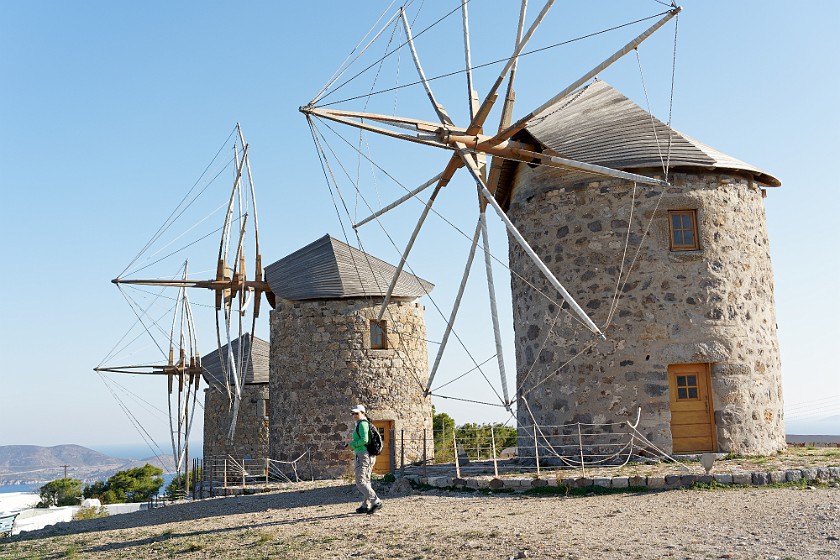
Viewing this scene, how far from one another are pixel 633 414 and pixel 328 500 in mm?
4683

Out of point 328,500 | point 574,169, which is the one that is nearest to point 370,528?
point 328,500

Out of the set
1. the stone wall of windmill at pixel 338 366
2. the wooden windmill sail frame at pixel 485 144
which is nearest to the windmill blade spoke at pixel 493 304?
the wooden windmill sail frame at pixel 485 144

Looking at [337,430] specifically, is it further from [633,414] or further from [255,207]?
[633,414]

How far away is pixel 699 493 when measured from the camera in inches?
350

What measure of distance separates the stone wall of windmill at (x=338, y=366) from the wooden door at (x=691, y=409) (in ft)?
27.7

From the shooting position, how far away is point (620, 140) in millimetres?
12773

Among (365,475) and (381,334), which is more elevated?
(381,334)

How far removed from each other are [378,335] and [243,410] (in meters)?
8.54

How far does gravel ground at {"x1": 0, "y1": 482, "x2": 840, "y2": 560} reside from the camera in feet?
21.0

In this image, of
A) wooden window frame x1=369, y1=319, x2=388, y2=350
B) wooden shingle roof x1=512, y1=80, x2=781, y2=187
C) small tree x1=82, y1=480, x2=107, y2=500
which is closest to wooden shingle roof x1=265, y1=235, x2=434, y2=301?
wooden window frame x1=369, y1=319, x2=388, y2=350

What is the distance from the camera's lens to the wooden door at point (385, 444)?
19703 mm

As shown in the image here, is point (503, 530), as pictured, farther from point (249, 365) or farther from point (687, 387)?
point (249, 365)

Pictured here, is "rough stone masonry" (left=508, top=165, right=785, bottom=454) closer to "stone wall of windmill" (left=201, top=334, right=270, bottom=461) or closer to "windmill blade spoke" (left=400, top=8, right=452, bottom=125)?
"windmill blade spoke" (left=400, top=8, right=452, bottom=125)

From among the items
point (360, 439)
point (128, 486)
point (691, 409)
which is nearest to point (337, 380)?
point (691, 409)
